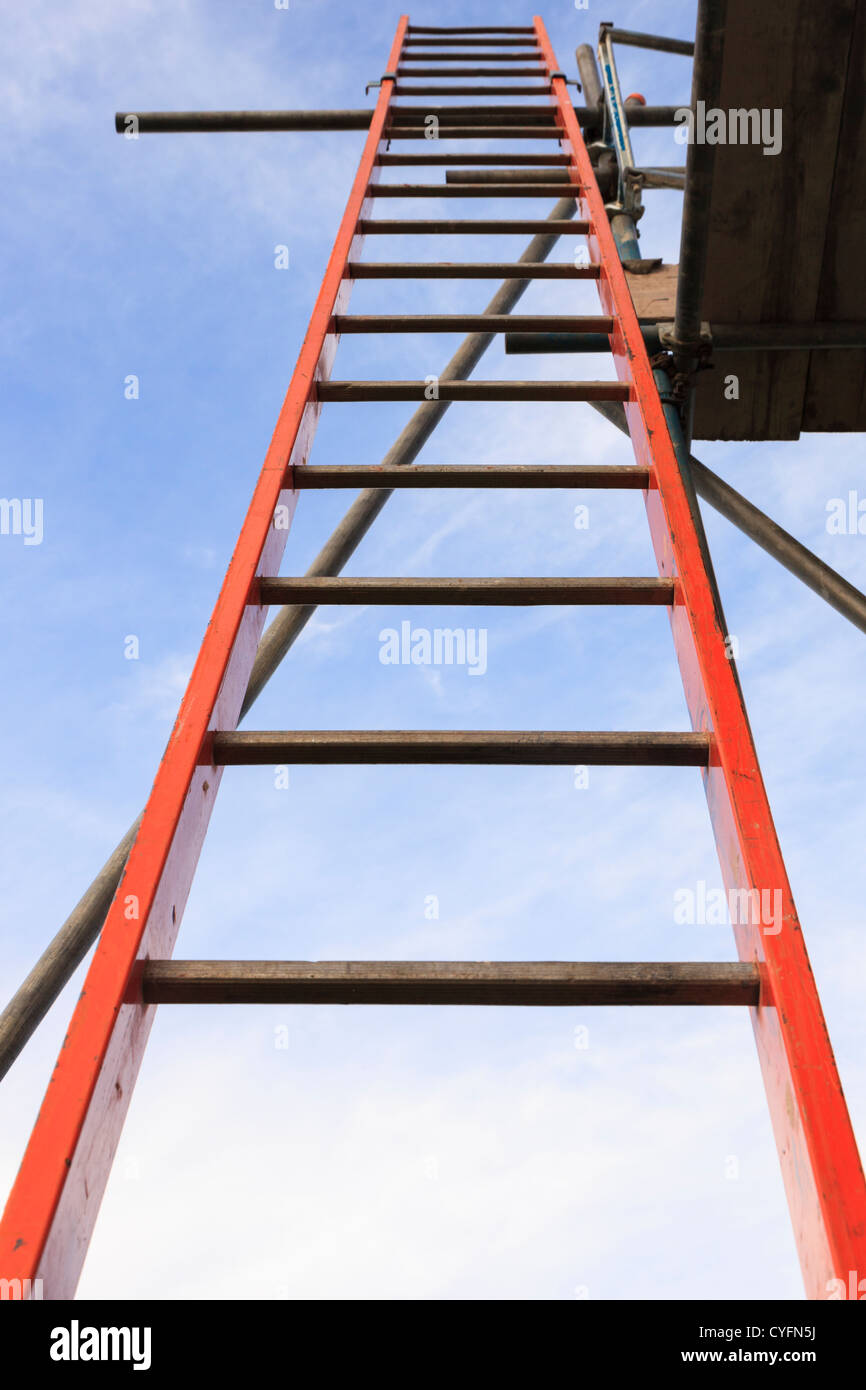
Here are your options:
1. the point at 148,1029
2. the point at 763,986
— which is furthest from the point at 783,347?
the point at 148,1029

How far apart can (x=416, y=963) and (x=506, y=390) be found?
1.67 m

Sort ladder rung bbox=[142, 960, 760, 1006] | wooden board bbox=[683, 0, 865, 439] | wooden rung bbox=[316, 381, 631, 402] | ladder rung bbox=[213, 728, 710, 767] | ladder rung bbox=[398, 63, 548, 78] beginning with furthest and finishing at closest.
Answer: ladder rung bbox=[398, 63, 548, 78], wooden board bbox=[683, 0, 865, 439], wooden rung bbox=[316, 381, 631, 402], ladder rung bbox=[213, 728, 710, 767], ladder rung bbox=[142, 960, 760, 1006]

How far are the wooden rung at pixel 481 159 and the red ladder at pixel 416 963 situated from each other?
156 cm

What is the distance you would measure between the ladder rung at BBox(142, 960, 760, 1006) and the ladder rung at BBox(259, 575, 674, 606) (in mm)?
819

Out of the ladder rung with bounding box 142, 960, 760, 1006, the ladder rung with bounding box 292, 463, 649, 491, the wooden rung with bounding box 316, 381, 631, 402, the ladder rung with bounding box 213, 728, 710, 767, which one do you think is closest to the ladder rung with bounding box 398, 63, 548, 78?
the wooden rung with bounding box 316, 381, 631, 402

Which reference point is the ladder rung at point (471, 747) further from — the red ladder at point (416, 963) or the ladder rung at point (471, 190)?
the ladder rung at point (471, 190)

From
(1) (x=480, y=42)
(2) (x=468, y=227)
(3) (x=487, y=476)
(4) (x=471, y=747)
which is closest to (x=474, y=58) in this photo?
(1) (x=480, y=42)

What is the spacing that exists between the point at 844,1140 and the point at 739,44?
349 centimetres

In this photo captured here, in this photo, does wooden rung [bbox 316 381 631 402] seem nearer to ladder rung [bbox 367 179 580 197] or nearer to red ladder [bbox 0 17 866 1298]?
red ladder [bbox 0 17 866 1298]

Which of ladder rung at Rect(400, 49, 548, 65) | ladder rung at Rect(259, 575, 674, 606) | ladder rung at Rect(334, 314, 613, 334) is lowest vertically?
ladder rung at Rect(259, 575, 674, 606)

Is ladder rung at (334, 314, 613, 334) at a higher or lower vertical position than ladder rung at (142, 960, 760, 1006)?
higher

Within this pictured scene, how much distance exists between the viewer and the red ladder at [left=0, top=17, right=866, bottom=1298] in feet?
4.03

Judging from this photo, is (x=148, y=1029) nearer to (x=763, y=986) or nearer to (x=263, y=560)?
(x=763, y=986)
